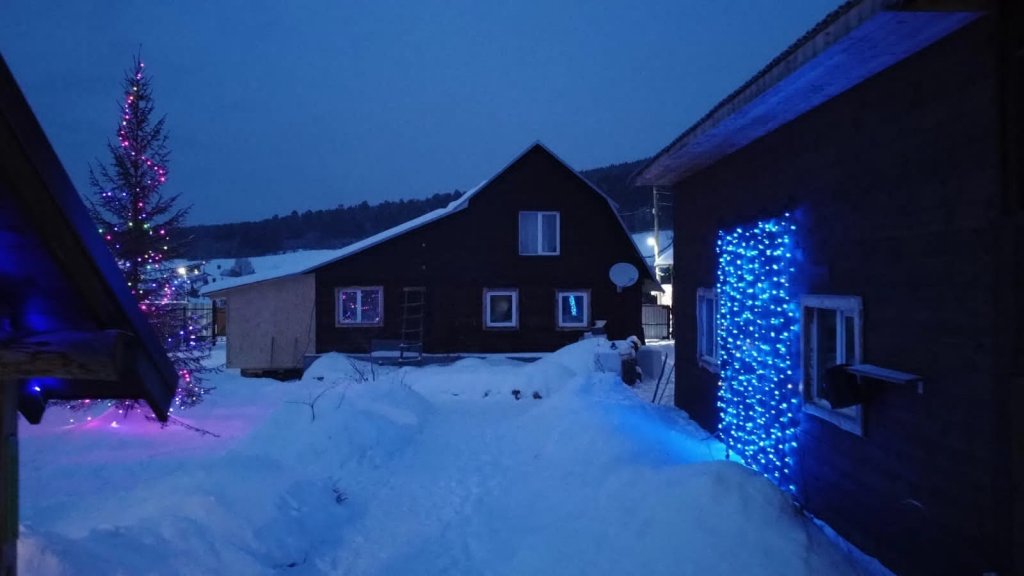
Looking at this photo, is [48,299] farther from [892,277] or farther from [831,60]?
[892,277]

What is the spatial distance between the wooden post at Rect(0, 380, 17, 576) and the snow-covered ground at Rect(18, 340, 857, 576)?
1.76 feet

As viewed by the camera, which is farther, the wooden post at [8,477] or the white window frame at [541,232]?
the white window frame at [541,232]

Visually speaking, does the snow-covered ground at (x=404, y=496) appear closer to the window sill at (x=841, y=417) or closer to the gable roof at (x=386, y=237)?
the window sill at (x=841, y=417)

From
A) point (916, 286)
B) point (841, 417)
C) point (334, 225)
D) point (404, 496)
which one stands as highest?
point (334, 225)

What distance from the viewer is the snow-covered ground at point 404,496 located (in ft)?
14.6

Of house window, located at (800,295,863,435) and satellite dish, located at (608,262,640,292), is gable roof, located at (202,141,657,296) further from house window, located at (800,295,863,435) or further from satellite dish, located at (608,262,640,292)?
house window, located at (800,295,863,435)

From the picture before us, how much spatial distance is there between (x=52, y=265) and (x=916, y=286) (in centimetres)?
518

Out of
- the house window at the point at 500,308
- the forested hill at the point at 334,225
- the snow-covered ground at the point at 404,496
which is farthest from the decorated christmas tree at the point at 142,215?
the forested hill at the point at 334,225

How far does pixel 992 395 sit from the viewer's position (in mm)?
3648

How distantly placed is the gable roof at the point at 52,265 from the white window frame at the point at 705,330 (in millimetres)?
7501

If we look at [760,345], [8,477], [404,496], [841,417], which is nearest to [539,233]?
[760,345]

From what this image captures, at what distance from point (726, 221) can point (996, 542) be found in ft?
17.8

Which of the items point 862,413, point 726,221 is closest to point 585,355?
point 726,221

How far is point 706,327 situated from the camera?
385 inches
